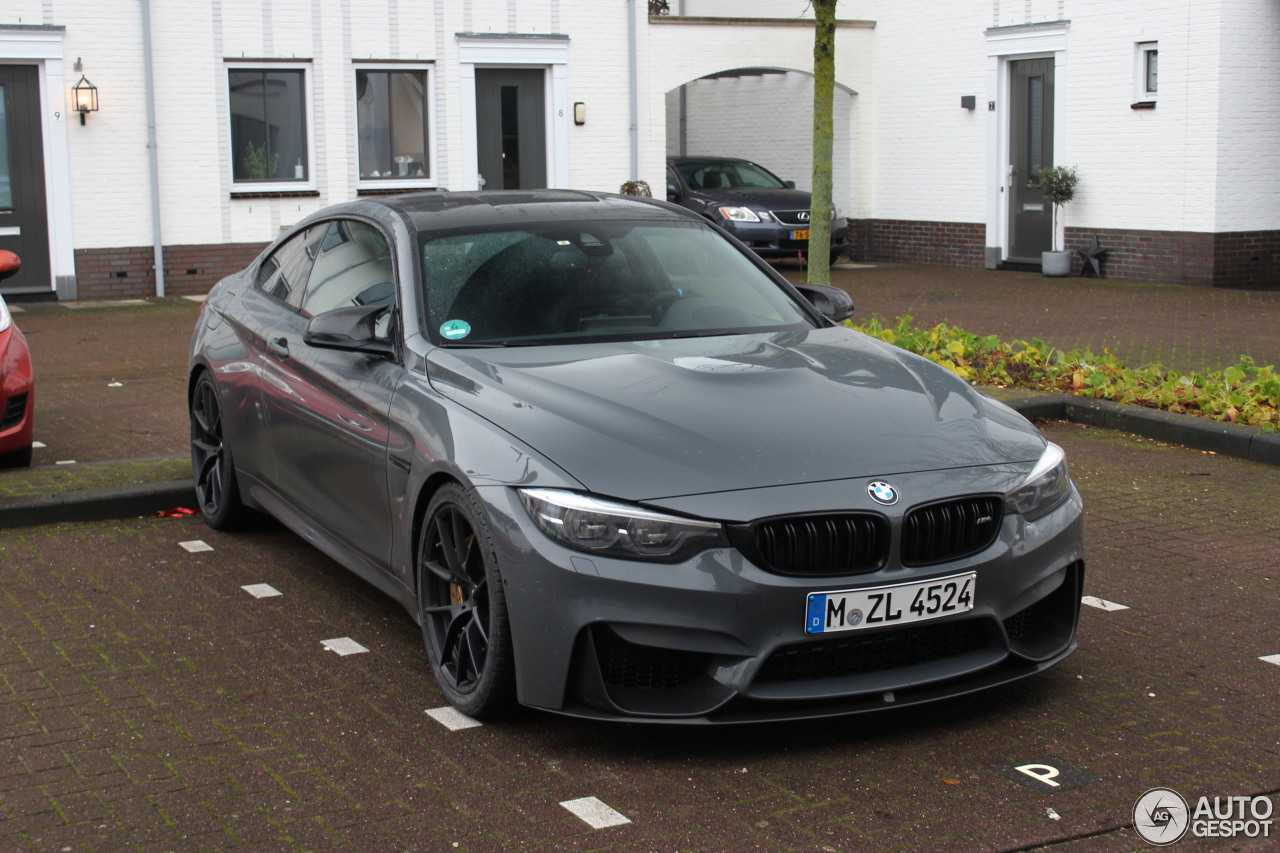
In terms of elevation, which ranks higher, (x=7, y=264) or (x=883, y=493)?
(x=7, y=264)

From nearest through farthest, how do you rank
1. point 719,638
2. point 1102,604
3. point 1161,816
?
point 1161,816 < point 719,638 < point 1102,604

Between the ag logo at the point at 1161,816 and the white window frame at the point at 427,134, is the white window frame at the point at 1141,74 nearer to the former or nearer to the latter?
the white window frame at the point at 427,134

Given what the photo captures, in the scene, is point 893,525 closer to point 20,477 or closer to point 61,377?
point 20,477

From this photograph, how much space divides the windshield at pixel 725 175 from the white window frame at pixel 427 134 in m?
4.01

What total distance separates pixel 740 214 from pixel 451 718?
1776 cm

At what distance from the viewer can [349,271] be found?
584 cm

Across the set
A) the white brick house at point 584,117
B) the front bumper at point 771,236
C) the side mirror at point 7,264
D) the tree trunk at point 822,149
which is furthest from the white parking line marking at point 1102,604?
the front bumper at point 771,236

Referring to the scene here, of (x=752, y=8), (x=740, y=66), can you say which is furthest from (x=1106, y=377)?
(x=752, y=8)

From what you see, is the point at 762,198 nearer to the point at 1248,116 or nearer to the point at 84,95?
the point at 1248,116

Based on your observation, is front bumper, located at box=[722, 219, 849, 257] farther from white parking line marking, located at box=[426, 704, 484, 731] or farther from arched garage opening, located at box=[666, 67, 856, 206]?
white parking line marking, located at box=[426, 704, 484, 731]

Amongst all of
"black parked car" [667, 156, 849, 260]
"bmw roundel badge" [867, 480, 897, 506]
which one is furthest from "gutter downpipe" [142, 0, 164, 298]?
"bmw roundel badge" [867, 480, 897, 506]

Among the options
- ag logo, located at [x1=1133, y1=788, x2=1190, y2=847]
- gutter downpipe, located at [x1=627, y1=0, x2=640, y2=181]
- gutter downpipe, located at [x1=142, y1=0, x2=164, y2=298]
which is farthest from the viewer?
Result: gutter downpipe, located at [x1=627, y1=0, x2=640, y2=181]

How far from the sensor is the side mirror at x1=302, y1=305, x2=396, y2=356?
16.8 feet

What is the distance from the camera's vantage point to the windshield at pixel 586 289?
205 inches
